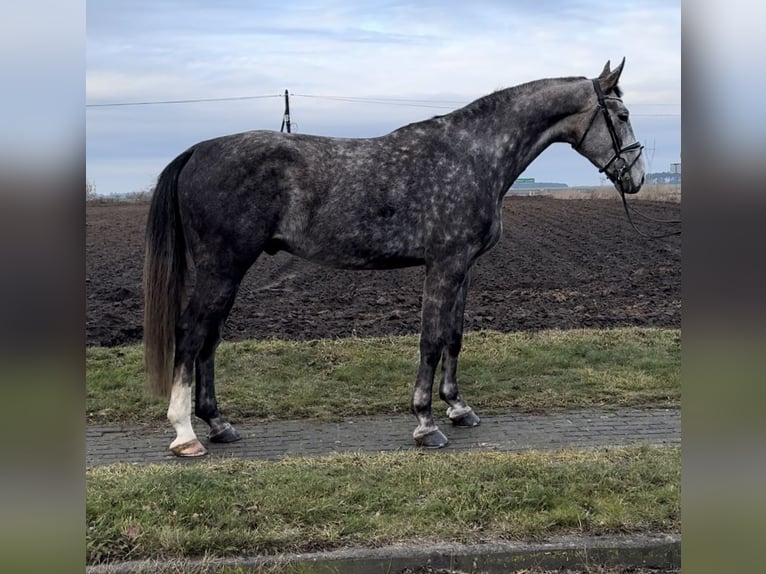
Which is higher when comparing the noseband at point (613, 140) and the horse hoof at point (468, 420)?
the noseband at point (613, 140)

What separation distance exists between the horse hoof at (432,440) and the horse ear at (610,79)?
2704 mm

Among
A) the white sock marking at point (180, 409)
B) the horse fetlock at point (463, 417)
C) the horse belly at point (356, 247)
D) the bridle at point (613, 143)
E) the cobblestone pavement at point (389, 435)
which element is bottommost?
the cobblestone pavement at point (389, 435)

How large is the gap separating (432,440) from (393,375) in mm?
1692

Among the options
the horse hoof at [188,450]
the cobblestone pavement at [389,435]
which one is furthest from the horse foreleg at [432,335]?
the horse hoof at [188,450]

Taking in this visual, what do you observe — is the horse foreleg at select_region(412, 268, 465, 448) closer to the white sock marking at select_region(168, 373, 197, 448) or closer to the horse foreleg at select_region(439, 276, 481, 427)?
the horse foreleg at select_region(439, 276, 481, 427)

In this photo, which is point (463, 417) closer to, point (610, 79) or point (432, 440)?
point (432, 440)

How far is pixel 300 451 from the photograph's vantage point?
4836 millimetres

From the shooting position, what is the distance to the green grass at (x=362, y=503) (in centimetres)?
325

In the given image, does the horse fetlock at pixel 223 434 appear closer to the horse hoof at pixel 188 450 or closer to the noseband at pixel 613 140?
the horse hoof at pixel 188 450

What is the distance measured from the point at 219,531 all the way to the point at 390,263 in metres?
2.36

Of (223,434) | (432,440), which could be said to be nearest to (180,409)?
(223,434)

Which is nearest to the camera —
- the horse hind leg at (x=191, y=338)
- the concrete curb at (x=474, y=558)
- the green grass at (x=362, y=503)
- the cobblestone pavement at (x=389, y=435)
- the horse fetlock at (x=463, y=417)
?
the concrete curb at (x=474, y=558)

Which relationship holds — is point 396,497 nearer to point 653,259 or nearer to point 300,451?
point 300,451
